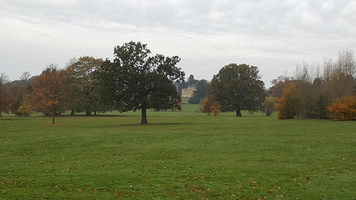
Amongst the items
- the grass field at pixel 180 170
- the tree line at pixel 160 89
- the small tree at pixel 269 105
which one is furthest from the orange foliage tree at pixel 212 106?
the grass field at pixel 180 170

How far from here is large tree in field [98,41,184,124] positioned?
47.9 m

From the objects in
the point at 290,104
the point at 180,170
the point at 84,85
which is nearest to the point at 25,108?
the point at 84,85

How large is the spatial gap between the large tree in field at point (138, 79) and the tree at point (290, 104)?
22.6 metres

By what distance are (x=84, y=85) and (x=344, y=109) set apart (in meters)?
57.2

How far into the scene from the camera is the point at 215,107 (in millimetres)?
87000

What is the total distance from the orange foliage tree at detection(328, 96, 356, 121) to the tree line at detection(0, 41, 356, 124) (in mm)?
148

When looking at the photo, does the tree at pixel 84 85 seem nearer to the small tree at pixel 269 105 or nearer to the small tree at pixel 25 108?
the small tree at pixel 25 108

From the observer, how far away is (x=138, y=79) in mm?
47906

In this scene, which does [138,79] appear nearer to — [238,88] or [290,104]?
[290,104]

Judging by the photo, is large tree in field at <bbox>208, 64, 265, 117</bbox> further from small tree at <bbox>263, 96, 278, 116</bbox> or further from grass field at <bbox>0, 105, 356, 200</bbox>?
grass field at <bbox>0, 105, 356, 200</bbox>

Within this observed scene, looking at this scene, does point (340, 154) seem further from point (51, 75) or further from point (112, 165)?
point (51, 75)

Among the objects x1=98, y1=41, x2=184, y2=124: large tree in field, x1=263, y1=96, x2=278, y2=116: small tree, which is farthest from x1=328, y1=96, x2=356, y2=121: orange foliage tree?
x1=263, y1=96, x2=278, y2=116: small tree

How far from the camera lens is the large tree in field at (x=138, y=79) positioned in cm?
4794

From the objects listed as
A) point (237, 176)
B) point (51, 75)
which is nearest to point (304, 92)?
point (51, 75)
